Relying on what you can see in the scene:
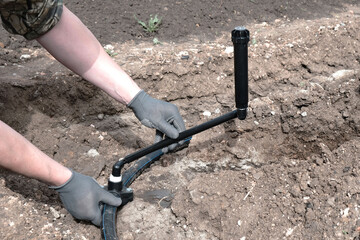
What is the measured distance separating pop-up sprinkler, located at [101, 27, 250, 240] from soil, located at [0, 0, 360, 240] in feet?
0.39

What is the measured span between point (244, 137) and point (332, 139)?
58 cm

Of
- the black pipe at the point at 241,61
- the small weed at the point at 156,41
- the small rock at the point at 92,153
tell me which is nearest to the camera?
the black pipe at the point at 241,61

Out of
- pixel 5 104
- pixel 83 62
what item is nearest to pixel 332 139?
pixel 83 62

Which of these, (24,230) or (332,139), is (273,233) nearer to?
(332,139)

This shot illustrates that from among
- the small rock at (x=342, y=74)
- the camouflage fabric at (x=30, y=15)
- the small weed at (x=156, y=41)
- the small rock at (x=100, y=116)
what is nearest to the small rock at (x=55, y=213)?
the small rock at (x=100, y=116)

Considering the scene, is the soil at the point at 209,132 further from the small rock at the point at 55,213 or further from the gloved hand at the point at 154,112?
the gloved hand at the point at 154,112

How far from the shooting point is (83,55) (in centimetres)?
211

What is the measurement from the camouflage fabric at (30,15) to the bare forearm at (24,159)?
45 cm

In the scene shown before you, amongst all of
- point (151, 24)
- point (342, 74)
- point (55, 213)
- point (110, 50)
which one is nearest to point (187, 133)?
point (55, 213)

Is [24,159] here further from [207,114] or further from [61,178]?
[207,114]

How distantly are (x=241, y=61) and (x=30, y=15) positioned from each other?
1.00 metres

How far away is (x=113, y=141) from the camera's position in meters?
2.96

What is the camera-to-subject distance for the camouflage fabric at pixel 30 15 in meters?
1.84

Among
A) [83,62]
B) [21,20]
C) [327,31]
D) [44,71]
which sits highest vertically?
[21,20]
